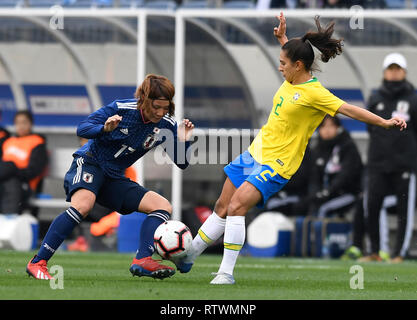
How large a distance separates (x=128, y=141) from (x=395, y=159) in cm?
511

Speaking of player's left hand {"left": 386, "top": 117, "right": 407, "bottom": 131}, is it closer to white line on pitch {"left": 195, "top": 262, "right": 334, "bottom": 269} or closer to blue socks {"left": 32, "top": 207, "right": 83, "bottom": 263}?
blue socks {"left": 32, "top": 207, "right": 83, "bottom": 263}

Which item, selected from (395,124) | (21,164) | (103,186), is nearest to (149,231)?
(103,186)

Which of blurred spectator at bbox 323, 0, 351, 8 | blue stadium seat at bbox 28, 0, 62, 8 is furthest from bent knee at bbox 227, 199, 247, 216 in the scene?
blue stadium seat at bbox 28, 0, 62, 8

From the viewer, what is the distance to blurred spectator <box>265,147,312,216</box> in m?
13.3

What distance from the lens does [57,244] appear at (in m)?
7.40

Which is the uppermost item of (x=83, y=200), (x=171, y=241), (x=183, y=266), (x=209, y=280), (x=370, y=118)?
(x=370, y=118)

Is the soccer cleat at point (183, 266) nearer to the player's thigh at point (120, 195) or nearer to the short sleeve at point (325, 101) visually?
the player's thigh at point (120, 195)

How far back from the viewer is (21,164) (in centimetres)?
1362

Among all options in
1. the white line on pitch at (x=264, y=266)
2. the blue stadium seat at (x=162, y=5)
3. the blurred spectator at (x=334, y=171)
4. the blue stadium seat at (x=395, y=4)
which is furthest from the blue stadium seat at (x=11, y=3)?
the white line on pitch at (x=264, y=266)

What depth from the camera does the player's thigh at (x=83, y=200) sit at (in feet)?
24.5

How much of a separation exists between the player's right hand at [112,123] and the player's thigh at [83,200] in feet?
1.90

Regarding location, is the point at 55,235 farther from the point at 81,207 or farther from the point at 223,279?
the point at 223,279

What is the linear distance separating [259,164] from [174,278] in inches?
44.3
